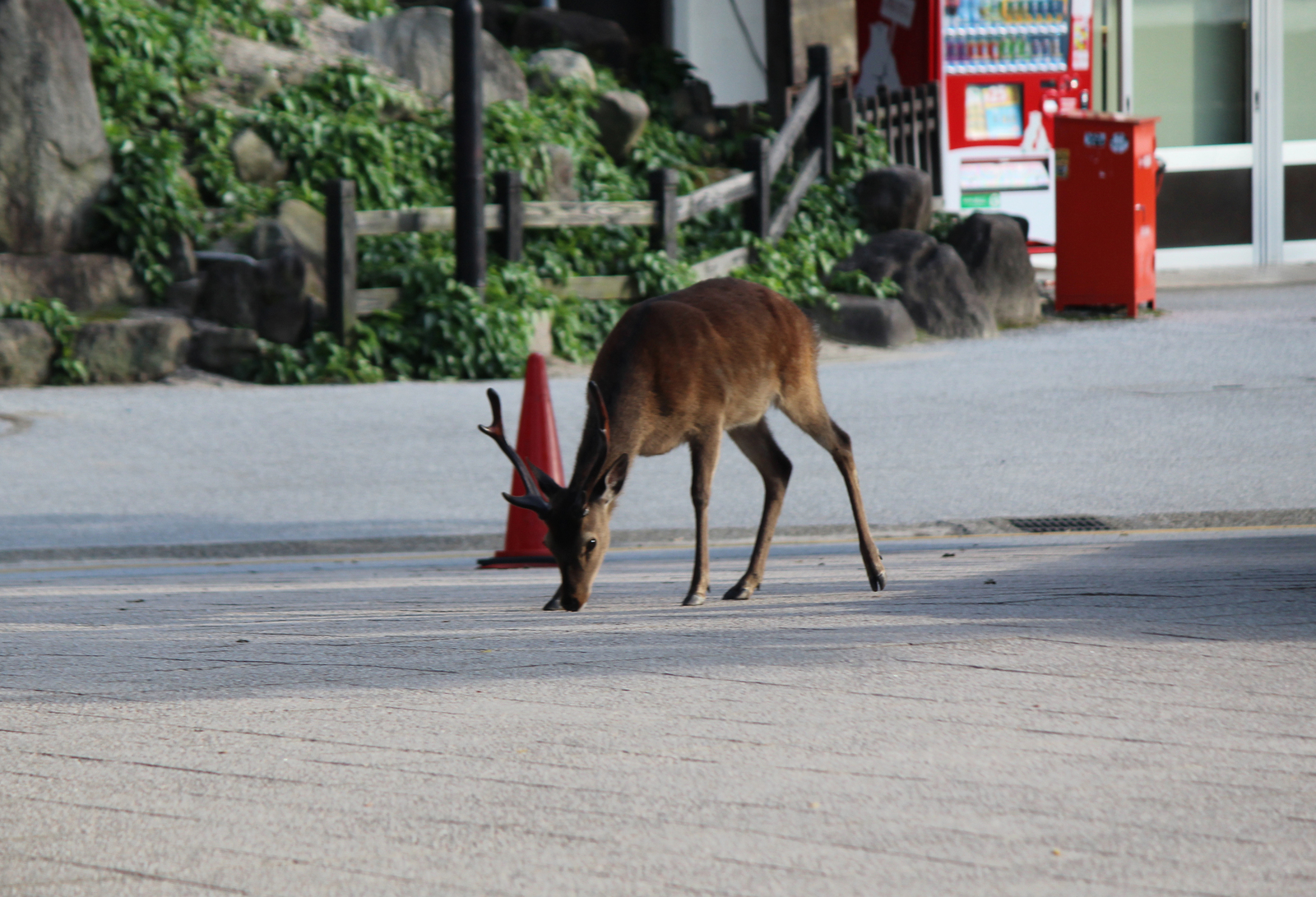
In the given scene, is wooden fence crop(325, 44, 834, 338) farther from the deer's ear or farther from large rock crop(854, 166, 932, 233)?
the deer's ear

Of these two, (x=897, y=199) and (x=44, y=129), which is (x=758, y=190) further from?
(x=44, y=129)

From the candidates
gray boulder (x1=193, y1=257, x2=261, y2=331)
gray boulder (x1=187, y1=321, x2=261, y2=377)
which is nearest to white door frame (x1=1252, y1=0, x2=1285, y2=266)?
gray boulder (x1=193, y1=257, x2=261, y2=331)

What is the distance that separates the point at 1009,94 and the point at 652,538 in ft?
39.6

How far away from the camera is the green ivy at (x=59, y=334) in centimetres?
1192

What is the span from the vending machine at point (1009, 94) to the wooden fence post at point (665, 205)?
5183mm

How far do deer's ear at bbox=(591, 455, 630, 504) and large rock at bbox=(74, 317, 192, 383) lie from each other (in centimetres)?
779

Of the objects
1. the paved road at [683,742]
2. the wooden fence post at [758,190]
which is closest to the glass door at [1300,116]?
the wooden fence post at [758,190]

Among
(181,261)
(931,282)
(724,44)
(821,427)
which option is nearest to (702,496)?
(821,427)

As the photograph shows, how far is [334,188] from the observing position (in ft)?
40.2

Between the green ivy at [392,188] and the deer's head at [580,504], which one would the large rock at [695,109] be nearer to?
the green ivy at [392,188]

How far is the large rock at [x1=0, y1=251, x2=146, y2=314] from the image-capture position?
12328 mm

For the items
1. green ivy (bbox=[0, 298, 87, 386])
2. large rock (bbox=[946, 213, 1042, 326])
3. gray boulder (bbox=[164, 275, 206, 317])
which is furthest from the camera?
large rock (bbox=[946, 213, 1042, 326])

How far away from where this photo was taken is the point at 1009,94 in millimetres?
18016

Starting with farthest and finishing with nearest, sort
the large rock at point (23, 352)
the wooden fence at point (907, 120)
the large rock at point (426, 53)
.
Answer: the wooden fence at point (907, 120) → the large rock at point (426, 53) → the large rock at point (23, 352)
